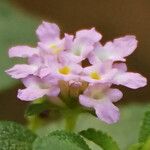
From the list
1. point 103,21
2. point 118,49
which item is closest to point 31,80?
point 118,49

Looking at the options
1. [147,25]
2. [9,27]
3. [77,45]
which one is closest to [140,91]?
[147,25]

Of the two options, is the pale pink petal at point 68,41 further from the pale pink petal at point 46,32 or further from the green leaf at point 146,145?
the green leaf at point 146,145

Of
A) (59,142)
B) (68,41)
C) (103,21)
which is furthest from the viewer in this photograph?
(103,21)

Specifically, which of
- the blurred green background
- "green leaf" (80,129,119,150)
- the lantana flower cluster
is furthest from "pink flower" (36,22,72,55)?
the blurred green background

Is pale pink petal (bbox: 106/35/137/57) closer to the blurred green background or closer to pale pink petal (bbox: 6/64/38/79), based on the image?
pale pink petal (bbox: 6/64/38/79)

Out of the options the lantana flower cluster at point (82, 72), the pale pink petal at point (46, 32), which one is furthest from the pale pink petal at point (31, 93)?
the pale pink petal at point (46, 32)

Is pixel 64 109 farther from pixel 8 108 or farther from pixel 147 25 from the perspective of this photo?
pixel 147 25

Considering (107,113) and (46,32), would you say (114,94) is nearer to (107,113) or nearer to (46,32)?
(107,113)
